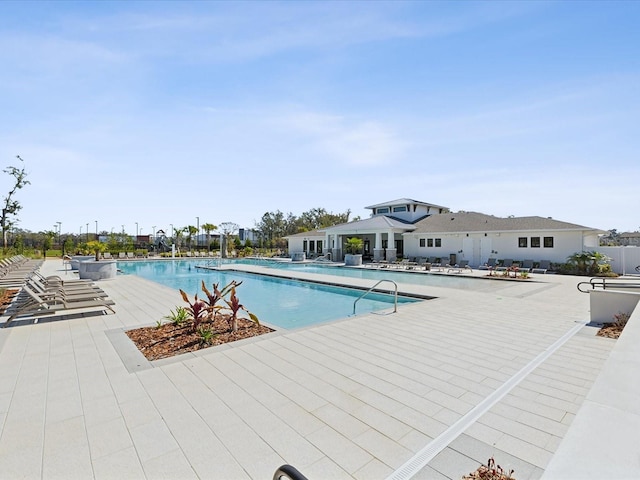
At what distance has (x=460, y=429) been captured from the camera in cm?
297

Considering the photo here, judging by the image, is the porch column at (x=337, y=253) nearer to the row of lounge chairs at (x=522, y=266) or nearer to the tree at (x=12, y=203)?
the row of lounge chairs at (x=522, y=266)

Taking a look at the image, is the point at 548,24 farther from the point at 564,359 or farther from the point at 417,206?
the point at 417,206

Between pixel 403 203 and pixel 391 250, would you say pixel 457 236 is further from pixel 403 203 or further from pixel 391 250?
pixel 403 203

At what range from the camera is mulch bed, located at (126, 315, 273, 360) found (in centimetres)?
519

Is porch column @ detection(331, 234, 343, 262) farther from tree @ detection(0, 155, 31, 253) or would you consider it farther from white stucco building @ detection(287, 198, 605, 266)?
tree @ detection(0, 155, 31, 253)

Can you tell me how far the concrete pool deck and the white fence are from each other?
16.5 meters

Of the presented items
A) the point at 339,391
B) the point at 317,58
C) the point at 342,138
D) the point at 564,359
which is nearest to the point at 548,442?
the point at 339,391

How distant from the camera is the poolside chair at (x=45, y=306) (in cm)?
671

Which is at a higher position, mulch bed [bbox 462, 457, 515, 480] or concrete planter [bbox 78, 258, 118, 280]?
concrete planter [bbox 78, 258, 118, 280]

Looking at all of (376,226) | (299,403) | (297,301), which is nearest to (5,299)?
(297,301)

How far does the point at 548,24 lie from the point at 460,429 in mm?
10664

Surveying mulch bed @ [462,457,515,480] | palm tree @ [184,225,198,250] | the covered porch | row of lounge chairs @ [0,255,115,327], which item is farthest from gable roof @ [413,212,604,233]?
palm tree @ [184,225,198,250]

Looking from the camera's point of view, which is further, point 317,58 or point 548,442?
point 317,58

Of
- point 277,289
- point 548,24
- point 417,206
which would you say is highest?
point 548,24
